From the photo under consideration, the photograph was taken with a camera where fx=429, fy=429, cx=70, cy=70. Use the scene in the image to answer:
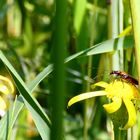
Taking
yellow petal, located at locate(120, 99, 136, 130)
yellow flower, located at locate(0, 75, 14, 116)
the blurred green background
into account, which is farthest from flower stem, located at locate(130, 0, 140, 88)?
the blurred green background

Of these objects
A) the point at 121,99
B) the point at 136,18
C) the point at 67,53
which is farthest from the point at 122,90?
the point at 67,53

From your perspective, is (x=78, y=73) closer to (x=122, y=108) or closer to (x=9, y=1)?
(x=9, y=1)

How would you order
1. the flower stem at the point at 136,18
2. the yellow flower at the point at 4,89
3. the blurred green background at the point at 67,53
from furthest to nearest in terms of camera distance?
1. the blurred green background at the point at 67,53
2. the yellow flower at the point at 4,89
3. the flower stem at the point at 136,18

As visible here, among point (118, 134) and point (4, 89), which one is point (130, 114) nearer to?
point (118, 134)

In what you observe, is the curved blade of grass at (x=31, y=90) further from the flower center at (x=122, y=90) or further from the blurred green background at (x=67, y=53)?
the blurred green background at (x=67, y=53)

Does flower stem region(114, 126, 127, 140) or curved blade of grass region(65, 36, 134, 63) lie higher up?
curved blade of grass region(65, 36, 134, 63)

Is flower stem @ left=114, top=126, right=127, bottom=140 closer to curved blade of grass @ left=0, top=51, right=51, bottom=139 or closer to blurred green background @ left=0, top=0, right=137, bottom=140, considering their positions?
curved blade of grass @ left=0, top=51, right=51, bottom=139

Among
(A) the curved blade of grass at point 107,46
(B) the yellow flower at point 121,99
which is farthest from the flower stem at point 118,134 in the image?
(A) the curved blade of grass at point 107,46

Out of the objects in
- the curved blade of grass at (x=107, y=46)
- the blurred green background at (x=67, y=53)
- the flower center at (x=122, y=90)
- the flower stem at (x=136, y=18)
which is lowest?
the flower center at (x=122, y=90)
